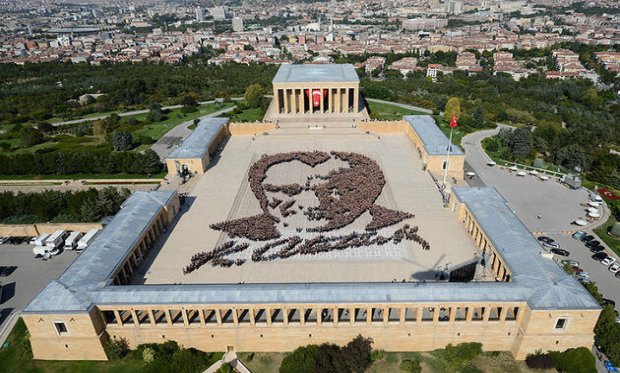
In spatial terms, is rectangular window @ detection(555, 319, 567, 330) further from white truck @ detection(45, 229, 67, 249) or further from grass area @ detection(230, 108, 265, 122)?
grass area @ detection(230, 108, 265, 122)

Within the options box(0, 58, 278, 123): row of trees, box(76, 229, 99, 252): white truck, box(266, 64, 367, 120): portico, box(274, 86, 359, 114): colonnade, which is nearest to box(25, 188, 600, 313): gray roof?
box(76, 229, 99, 252): white truck

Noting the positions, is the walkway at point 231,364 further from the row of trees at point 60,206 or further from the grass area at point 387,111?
the grass area at point 387,111

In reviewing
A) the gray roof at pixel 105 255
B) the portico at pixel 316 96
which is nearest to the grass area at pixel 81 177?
the gray roof at pixel 105 255

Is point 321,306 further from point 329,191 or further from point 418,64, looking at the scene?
point 418,64

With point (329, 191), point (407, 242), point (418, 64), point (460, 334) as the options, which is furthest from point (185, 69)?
point (460, 334)

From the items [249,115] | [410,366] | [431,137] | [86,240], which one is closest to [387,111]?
[249,115]

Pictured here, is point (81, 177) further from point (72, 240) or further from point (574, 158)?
point (574, 158)
